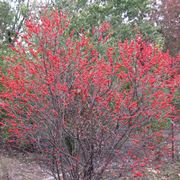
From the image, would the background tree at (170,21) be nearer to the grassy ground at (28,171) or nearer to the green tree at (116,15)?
the green tree at (116,15)

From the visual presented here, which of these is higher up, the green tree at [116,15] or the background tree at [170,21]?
the background tree at [170,21]

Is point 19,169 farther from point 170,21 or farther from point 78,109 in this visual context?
point 170,21

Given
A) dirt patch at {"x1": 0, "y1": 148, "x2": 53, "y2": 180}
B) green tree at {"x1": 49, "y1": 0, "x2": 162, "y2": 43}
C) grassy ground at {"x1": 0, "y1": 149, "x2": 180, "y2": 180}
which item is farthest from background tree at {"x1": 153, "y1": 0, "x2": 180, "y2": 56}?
dirt patch at {"x1": 0, "y1": 148, "x2": 53, "y2": 180}

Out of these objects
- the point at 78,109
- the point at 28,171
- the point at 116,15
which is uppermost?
the point at 116,15

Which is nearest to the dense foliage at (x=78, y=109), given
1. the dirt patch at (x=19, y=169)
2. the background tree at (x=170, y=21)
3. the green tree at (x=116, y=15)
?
the dirt patch at (x=19, y=169)

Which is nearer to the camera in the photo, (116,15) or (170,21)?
(116,15)

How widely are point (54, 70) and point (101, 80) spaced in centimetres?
53

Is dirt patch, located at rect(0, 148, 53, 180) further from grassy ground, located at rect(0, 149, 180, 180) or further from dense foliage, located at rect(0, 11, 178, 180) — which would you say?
dense foliage, located at rect(0, 11, 178, 180)

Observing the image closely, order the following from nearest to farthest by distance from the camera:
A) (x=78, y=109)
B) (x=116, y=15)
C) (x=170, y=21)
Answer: (x=78, y=109), (x=116, y=15), (x=170, y=21)

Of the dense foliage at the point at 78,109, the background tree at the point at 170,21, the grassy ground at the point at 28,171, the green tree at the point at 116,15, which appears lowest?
the grassy ground at the point at 28,171

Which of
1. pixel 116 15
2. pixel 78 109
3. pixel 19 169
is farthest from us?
pixel 116 15

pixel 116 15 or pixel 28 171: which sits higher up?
pixel 116 15

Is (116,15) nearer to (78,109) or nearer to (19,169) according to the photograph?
(19,169)

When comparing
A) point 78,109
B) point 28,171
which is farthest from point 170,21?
point 78,109
